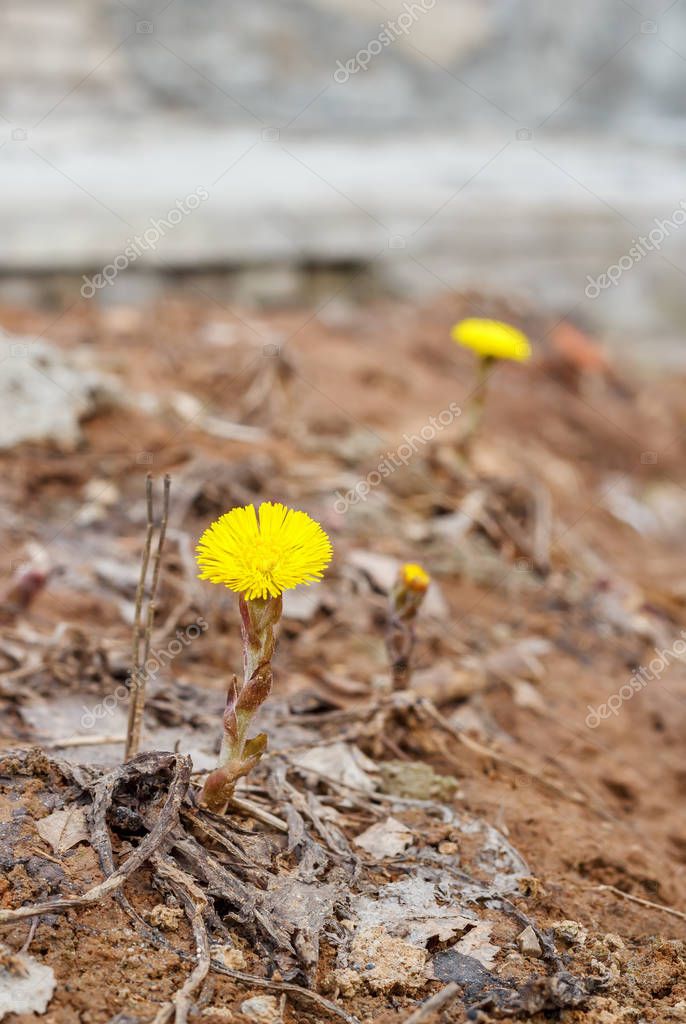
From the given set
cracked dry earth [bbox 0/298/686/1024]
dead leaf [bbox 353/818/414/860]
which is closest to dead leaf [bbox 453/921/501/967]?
cracked dry earth [bbox 0/298/686/1024]

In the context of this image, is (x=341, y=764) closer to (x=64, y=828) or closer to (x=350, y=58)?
(x=64, y=828)

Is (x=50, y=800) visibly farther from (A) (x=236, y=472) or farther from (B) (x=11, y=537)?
(A) (x=236, y=472)

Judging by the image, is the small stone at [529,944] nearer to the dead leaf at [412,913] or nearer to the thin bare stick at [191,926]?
the dead leaf at [412,913]

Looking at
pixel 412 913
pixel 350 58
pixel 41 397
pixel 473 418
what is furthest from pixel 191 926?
pixel 350 58

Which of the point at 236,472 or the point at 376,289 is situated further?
the point at 376,289

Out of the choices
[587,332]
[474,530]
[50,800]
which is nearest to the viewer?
[50,800]

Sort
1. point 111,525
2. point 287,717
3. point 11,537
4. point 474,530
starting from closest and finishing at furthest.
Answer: point 287,717 → point 11,537 → point 111,525 → point 474,530

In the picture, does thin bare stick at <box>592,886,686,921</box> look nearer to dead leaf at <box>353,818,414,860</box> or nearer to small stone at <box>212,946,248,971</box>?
dead leaf at <box>353,818,414,860</box>

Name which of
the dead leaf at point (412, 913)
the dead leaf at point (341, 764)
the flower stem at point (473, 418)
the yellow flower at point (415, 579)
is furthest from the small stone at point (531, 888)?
the flower stem at point (473, 418)

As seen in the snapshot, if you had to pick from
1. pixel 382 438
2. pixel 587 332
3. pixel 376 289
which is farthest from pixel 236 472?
pixel 587 332
